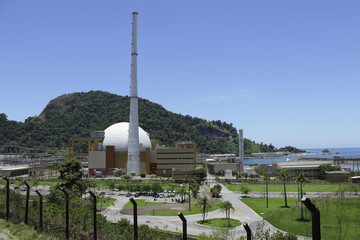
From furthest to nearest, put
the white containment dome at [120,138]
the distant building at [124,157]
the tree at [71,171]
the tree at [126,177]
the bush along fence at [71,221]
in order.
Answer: the white containment dome at [120,138] → the distant building at [124,157] → the tree at [126,177] → the tree at [71,171] → the bush along fence at [71,221]

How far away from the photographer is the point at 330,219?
32.4 ft

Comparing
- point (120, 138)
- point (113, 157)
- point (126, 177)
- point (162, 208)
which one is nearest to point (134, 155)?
point (113, 157)

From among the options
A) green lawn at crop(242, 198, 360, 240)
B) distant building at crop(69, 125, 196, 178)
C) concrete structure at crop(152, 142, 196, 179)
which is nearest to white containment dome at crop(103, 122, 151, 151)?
distant building at crop(69, 125, 196, 178)

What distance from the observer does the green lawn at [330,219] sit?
30.3ft

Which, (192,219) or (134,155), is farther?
(134,155)

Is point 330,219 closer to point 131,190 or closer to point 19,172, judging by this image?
point 131,190

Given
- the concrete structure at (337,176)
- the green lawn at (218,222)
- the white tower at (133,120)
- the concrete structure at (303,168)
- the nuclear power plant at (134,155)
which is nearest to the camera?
the green lawn at (218,222)

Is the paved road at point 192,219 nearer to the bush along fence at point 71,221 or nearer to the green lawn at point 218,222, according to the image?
the green lawn at point 218,222

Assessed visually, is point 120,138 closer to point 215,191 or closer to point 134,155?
point 134,155

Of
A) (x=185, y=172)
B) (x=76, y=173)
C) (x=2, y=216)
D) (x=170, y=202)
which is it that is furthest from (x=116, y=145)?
(x=2, y=216)

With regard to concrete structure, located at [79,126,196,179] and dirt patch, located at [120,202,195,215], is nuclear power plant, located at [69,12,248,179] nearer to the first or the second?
concrete structure, located at [79,126,196,179]

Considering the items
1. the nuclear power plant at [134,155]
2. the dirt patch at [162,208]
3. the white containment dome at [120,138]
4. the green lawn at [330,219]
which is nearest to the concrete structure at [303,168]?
the nuclear power plant at [134,155]

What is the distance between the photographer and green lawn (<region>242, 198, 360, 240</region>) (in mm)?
9227

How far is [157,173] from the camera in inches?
3999
